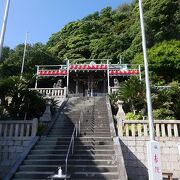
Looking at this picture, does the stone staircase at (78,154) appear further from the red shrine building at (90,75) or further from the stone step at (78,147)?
the red shrine building at (90,75)

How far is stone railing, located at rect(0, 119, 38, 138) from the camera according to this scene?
Result: 42.4 ft

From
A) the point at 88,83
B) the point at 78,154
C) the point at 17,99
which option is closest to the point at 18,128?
the point at 78,154

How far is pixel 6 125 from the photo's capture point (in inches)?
515

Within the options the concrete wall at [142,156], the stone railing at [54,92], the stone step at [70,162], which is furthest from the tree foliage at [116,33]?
the stone step at [70,162]

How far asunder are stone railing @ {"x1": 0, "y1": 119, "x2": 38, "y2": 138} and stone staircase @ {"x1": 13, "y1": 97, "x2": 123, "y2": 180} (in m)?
0.67

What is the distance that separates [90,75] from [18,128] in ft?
57.1

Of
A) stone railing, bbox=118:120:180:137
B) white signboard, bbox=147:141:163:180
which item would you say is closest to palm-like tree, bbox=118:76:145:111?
stone railing, bbox=118:120:180:137

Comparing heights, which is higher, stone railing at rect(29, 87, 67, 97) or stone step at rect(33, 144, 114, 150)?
stone railing at rect(29, 87, 67, 97)

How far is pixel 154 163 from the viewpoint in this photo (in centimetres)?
706

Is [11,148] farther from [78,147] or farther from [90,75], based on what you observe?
[90,75]

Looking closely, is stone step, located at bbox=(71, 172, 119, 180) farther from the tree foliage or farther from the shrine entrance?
the tree foliage

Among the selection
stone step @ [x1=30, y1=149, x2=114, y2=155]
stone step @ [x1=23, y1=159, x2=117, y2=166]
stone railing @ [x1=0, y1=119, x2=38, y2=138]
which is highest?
stone railing @ [x1=0, y1=119, x2=38, y2=138]

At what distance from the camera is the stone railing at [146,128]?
12648 millimetres

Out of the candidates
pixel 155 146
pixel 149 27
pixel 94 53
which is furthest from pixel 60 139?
pixel 94 53
